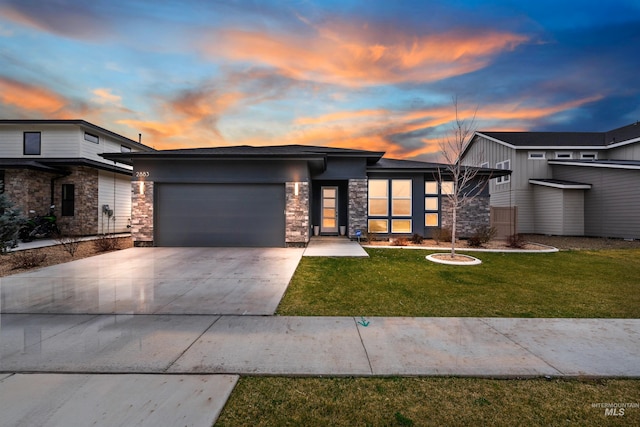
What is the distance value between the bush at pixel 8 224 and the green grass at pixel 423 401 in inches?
385

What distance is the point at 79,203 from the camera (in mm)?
14875

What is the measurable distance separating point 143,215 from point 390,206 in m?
11.3

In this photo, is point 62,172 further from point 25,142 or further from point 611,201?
point 611,201

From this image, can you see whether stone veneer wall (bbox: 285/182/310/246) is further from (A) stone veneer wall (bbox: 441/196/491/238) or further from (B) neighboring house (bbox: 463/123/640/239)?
(B) neighboring house (bbox: 463/123/640/239)

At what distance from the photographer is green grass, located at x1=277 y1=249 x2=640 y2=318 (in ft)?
14.5

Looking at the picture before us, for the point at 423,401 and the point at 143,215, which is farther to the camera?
the point at 143,215

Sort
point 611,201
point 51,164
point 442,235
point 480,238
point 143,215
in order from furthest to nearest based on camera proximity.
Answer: point 611,201, point 51,164, point 442,235, point 480,238, point 143,215

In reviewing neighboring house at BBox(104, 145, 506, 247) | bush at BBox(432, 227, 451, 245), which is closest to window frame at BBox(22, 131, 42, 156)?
neighboring house at BBox(104, 145, 506, 247)

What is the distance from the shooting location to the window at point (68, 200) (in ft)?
49.2

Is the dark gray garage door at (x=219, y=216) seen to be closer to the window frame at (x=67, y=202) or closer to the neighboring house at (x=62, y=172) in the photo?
the neighboring house at (x=62, y=172)

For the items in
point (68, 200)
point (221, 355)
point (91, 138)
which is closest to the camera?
point (221, 355)

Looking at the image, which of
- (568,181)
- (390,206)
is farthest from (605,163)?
(390,206)

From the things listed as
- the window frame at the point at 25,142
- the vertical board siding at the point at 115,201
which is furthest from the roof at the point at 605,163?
the window frame at the point at 25,142

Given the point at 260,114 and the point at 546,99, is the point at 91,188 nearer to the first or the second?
the point at 260,114
